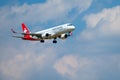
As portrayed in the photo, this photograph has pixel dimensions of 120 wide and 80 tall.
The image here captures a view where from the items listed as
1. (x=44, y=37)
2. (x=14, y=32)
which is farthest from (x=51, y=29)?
(x=14, y=32)

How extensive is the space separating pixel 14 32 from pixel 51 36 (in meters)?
17.2

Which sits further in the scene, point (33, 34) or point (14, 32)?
point (33, 34)

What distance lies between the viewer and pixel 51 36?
7564 inches

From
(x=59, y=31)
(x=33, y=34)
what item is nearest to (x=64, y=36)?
(x=59, y=31)

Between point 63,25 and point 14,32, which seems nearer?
point 14,32

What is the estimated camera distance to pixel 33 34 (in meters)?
200

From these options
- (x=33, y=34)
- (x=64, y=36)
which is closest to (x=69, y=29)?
(x=64, y=36)

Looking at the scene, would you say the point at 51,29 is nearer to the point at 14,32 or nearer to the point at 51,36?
the point at 51,36

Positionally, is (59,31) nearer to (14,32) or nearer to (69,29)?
(69,29)

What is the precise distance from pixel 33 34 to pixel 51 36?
37.1ft

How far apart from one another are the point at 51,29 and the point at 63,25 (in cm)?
640

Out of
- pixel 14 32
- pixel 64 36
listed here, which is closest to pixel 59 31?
pixel 64 36

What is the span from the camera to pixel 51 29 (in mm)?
199250

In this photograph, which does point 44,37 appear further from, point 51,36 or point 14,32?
point 14,32
